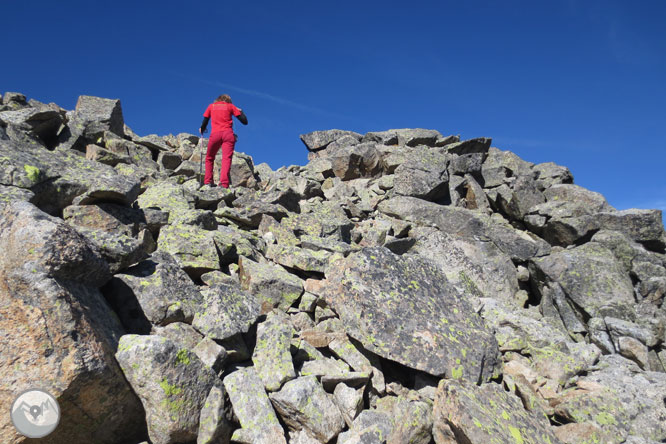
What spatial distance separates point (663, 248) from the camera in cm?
1778

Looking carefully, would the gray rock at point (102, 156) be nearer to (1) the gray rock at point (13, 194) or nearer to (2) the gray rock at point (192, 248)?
(2) the gray rock at point (192, 248)

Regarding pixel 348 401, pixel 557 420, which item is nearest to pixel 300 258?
pixel 348 401

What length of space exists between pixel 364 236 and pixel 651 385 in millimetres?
10184

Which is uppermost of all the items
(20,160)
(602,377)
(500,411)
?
(20,160)

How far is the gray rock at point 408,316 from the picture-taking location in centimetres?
799

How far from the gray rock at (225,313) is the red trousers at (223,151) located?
1019cm

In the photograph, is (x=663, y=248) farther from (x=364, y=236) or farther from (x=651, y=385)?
(x=364, y=236)

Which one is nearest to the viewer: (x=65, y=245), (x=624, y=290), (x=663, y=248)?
(x=65, y=245)

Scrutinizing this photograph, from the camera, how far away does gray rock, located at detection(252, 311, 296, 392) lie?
6852 mm

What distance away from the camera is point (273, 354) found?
7.21 m

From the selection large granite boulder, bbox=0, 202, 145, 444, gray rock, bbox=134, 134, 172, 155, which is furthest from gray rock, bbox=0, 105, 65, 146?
large granite boulder, bbox=0, 202, 145, 444

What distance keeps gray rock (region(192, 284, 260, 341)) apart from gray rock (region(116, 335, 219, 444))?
1415mm

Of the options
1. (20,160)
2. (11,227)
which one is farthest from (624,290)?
(20,160)
